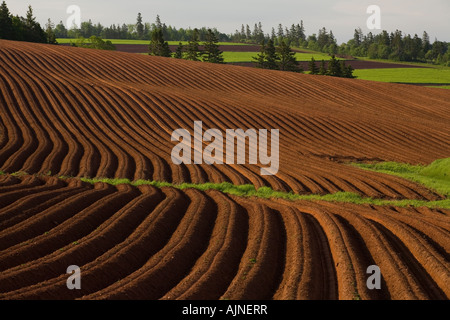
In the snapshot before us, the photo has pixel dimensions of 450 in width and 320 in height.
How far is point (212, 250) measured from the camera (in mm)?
11211

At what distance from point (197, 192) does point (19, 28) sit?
66718mm

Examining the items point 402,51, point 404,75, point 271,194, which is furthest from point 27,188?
point 402,51

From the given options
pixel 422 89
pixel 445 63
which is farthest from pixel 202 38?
pixel 422 89

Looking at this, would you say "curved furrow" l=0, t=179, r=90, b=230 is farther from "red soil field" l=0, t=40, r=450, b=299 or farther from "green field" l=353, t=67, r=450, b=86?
"green field" l=353, t=67, r=450, b=86

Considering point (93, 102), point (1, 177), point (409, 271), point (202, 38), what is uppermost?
point (202, 38)

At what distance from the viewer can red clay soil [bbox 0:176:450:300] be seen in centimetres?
910

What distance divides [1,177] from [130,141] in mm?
10362

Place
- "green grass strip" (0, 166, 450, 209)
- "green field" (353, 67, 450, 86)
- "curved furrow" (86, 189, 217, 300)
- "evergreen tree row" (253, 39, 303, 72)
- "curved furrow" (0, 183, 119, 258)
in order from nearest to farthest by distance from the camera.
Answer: "curved furrow" (86, 189, 217, 300), "curved furrow" (0, 183, 119, 258), "green grass strip" (0, 166, 450, 209), "evergreen tree row" (253, 39, 303, 72), "green field" (353, 67, 450, 86)

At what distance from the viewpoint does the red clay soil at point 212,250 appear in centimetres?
910

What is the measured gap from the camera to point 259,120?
3206 centimetres

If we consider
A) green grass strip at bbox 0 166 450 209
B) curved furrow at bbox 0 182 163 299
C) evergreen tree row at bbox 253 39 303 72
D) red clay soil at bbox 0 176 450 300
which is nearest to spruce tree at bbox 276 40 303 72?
evergreen tree row at bbox 253 39 303 72

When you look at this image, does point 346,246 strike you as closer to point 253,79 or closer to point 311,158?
point 311,158

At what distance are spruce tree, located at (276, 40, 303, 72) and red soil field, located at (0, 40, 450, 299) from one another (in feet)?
101
